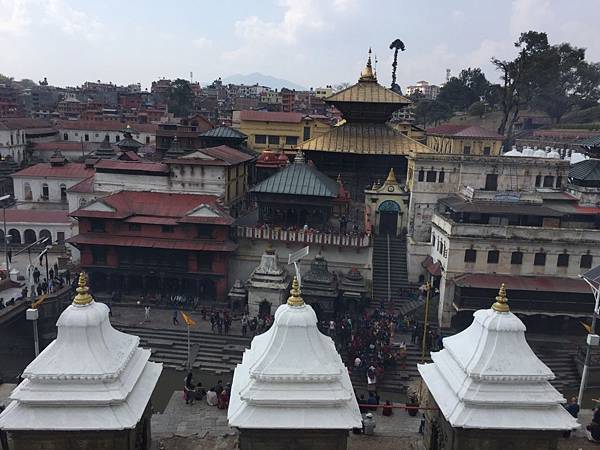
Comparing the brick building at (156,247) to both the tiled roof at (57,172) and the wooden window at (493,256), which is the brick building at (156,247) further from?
the tiled roof at (57,172)

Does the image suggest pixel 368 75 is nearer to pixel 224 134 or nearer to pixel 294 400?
pixel 224 134

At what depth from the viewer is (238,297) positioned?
30875mm

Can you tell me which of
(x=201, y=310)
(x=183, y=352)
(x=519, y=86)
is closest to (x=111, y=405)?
(x=183, y=352)

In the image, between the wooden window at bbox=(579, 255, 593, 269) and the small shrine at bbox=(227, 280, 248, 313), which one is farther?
the small shrine at bbox=(227, 280, 248, 313)

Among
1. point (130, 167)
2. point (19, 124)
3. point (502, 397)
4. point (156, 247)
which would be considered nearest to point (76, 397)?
point (502, 397)

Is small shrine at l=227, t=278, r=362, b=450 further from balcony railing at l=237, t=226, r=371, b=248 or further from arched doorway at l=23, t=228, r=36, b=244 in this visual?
arched doorway at l=23, t=228, r=36, b=244


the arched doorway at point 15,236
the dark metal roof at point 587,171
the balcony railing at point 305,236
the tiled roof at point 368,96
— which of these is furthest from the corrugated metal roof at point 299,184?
the arched doorway at point 15,236

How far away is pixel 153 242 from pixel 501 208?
20136 millimetres

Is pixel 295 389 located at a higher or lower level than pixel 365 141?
lower

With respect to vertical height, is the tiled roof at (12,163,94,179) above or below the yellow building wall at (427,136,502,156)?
below

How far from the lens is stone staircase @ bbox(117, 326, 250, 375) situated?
26562mm

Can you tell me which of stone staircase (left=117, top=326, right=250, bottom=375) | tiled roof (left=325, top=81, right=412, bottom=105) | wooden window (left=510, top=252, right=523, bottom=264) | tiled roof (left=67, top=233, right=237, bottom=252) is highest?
tiled roof (left=325, top=81, right=412, bottom=105)

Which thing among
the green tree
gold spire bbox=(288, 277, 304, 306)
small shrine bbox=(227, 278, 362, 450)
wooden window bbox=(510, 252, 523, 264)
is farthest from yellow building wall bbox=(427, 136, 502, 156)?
the green tree

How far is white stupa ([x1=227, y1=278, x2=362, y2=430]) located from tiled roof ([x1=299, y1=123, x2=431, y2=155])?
96.1 feet
